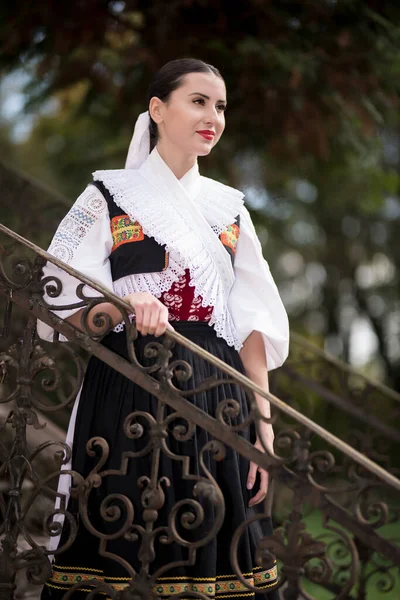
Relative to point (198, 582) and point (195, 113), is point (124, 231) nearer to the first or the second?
point (195, 113)

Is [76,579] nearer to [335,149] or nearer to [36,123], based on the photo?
[335,149]

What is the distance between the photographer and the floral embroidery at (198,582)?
8.34 ft

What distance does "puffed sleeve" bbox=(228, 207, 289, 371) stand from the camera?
285 centimetres

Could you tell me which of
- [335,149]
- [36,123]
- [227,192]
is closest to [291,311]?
[36,123]

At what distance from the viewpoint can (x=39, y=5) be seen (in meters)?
5.11

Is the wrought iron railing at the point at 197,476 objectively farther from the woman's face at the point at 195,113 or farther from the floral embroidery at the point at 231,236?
the woman's face at the point at 195,113

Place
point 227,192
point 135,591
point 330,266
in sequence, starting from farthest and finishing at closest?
1. point 330,266
2. point 227,192
3. point 135,591

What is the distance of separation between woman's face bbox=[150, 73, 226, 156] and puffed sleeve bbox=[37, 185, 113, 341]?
384 millimetres

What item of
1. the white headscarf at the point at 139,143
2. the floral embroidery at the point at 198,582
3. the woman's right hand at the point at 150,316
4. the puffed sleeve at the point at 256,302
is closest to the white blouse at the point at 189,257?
the puffed sleeve at the point at 256,302

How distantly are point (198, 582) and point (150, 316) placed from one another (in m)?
0.92

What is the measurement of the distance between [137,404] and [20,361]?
1.51 feet

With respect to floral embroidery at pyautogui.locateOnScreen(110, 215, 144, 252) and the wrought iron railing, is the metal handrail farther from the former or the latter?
floral embroidery at pyautogui.locateOnScreen(110, 215, 144, 252)

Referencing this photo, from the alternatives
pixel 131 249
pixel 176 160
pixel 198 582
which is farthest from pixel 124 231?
pixel 198 582

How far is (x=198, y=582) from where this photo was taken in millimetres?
2551
